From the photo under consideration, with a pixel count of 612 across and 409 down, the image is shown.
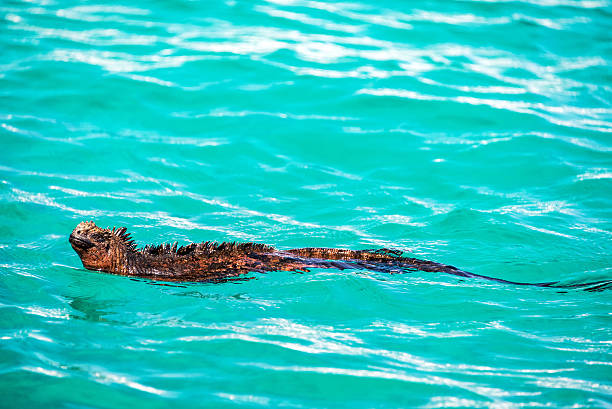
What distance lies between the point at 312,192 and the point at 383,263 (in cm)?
324

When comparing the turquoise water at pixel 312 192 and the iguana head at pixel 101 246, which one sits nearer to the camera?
the turquoise water at pixel 312 192

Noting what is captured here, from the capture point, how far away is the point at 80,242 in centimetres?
759

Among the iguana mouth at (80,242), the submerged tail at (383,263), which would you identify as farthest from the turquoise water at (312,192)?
the iguana mouth at (80,242)

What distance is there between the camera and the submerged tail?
26.5 feet

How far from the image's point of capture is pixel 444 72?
600 inches

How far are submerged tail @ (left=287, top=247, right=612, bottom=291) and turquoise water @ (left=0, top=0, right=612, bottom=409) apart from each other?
120mm

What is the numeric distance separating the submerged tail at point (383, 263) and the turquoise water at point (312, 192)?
0.39ft

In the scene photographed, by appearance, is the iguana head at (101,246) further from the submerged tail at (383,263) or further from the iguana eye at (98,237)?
the submerged tail at (383,263)

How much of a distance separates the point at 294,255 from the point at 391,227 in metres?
2.47

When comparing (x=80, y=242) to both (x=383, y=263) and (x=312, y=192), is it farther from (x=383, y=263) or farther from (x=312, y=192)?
(x=312, y=192)

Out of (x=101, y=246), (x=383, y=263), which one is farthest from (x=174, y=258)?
(x=383, y=263)

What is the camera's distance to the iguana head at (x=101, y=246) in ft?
25.0

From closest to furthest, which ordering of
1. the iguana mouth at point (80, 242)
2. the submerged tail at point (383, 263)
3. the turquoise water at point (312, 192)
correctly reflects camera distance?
the turquoise water at point (312, 192), the iguana mouth at point (80, 242), the submerged tail at point (383, 263)

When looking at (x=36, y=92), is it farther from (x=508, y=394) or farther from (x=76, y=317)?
(x=508, y=394)
